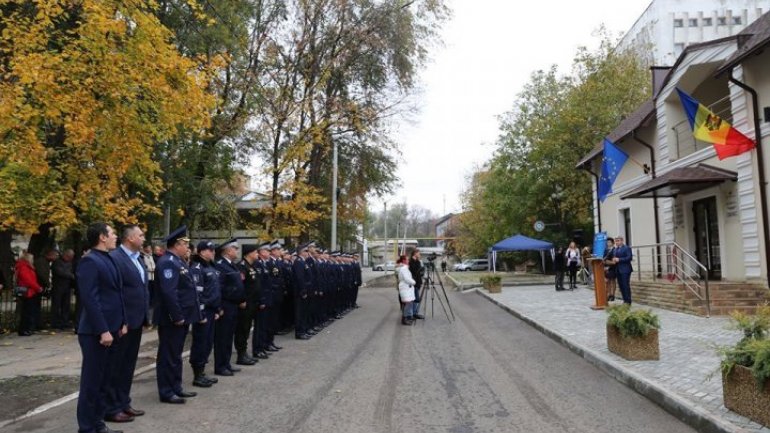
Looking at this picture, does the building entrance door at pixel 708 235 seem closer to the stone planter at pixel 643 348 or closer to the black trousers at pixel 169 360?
the stone planter at pixel 643 348

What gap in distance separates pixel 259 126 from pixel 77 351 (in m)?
14.4

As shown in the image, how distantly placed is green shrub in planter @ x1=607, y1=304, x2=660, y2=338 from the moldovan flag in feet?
23.8

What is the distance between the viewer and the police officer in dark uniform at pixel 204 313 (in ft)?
23.8

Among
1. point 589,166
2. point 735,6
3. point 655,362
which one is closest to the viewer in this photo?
point 655,362

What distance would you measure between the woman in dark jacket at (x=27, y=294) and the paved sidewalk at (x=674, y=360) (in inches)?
428

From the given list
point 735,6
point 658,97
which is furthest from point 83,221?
point 735,6

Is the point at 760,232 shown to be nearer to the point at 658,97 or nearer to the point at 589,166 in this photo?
the point at 658,97

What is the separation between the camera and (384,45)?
2480 centimetres

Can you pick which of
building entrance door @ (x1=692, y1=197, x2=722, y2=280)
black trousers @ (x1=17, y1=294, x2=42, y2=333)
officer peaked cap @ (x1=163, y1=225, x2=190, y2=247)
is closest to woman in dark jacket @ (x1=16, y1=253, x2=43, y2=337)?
black trousers @ (x1=17, y1=294, x2=42, y2=333)

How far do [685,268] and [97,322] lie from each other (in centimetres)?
1610

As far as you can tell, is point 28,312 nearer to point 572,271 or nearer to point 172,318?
point 172,318

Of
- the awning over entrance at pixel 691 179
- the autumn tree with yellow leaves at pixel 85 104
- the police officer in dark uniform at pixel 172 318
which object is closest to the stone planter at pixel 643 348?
the police officer in dark uniform at pixel 172 318

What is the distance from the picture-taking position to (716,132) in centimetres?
1352

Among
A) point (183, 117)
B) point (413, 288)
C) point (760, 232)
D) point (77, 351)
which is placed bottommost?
point (77, 351)
